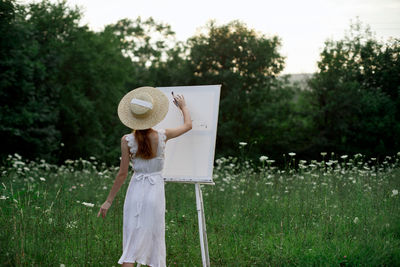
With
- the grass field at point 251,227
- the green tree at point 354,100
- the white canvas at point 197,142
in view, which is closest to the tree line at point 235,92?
the green tree at point 354,100

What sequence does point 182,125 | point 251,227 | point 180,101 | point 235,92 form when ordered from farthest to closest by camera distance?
point 235,92, point 251,227, point 180,101, point 182,125

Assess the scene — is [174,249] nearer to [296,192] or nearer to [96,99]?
[296,192]

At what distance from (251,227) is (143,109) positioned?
2889 mm

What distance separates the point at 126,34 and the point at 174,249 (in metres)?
30.1

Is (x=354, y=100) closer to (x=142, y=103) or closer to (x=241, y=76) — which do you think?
(x=241, y=76)

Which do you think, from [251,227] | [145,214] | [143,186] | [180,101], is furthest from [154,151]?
[251,227]

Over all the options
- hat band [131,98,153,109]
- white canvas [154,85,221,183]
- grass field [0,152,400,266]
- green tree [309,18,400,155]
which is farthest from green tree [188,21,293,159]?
hat band [131,98,153,109]

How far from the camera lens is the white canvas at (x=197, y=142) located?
4.53 metres

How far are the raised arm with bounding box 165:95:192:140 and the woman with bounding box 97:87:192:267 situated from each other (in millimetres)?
72

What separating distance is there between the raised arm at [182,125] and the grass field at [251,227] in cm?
109

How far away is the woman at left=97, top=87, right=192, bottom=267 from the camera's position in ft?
12.0

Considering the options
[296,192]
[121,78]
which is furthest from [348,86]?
[296,192]

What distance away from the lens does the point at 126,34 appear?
3297 centimetres

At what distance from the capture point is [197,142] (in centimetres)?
460
